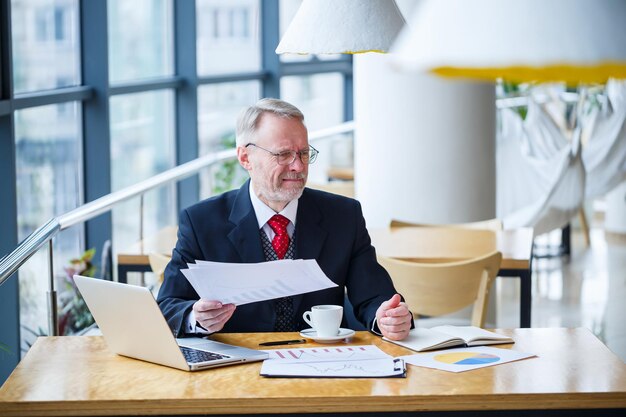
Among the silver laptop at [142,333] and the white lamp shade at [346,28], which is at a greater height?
the white lamp shade at [346,28]

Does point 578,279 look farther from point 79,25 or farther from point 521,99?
point 79,25

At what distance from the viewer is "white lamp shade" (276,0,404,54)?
2.54 m

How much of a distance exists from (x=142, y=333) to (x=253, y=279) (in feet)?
0.91

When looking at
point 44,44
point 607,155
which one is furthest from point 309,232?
point 607,155

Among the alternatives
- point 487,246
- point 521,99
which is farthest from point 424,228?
point 521,99

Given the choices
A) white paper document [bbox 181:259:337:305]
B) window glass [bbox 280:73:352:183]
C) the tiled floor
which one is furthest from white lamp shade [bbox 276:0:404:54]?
window glass [bbox 280:73:352:183]

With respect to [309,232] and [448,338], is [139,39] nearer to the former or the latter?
[309,232]

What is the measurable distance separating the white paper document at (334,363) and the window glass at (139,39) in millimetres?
3938

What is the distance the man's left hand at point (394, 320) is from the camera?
2.45 meters

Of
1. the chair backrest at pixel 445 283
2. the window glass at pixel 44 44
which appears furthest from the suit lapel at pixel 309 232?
the window glass at pixel 44 44

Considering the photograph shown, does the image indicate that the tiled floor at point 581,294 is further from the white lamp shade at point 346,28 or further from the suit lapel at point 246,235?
the white lamp shade at point 346,28

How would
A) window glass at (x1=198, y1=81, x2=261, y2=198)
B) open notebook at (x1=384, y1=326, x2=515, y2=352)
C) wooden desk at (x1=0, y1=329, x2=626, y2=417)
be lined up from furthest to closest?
window glass at (x1=198, y1=81, x2=261, y2=198)
open notebook at (x1=384, y1=326, x2=515, y2=352)
wooden desk at (x1=0, y1=329, x2=626, y2=417)

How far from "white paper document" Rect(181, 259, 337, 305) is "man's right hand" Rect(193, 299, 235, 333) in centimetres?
2

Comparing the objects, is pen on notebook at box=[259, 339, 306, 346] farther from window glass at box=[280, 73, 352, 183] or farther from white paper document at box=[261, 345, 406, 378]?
window glass at box=[280, 73, 352, 183]
